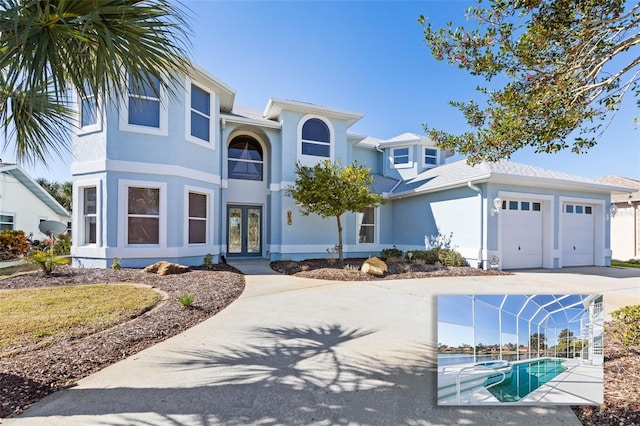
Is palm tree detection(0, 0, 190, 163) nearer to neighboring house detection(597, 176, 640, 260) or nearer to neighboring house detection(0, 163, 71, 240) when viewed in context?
neighboring house detection(0, 163, 71, 240)

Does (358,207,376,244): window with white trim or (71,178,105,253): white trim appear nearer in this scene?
(71,178,105,253): white trim

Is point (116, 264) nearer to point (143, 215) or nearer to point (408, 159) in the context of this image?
point (143, 215)

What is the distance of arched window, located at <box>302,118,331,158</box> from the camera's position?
47.3 feet

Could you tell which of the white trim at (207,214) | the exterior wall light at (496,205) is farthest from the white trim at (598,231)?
the white trim at (207,214)

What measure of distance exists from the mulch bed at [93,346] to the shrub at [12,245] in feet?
27.8

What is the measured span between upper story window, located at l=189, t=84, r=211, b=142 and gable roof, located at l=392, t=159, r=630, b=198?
942cm

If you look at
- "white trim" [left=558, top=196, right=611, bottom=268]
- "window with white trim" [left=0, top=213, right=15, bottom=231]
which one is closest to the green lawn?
"window with white trim" [left=0, top=213, right=15, bottom=231]

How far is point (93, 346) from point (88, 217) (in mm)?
8632

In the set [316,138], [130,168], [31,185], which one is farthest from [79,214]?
[31,185]

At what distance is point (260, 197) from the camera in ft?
47.9

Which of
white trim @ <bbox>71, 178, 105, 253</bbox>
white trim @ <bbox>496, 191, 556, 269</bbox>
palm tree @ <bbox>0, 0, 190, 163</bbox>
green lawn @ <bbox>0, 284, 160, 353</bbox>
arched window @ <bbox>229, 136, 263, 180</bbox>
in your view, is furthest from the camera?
arched window @ <bbox>229, 136, 263, 180</bbox>

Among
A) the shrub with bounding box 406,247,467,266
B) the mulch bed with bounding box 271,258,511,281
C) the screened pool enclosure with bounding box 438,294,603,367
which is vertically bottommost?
the mulch bed with bounding box 271,258,511,281

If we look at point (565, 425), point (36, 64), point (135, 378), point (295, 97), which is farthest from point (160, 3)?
point (295, 97)

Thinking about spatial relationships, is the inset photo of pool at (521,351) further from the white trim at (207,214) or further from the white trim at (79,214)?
the white trim at (79,214)
